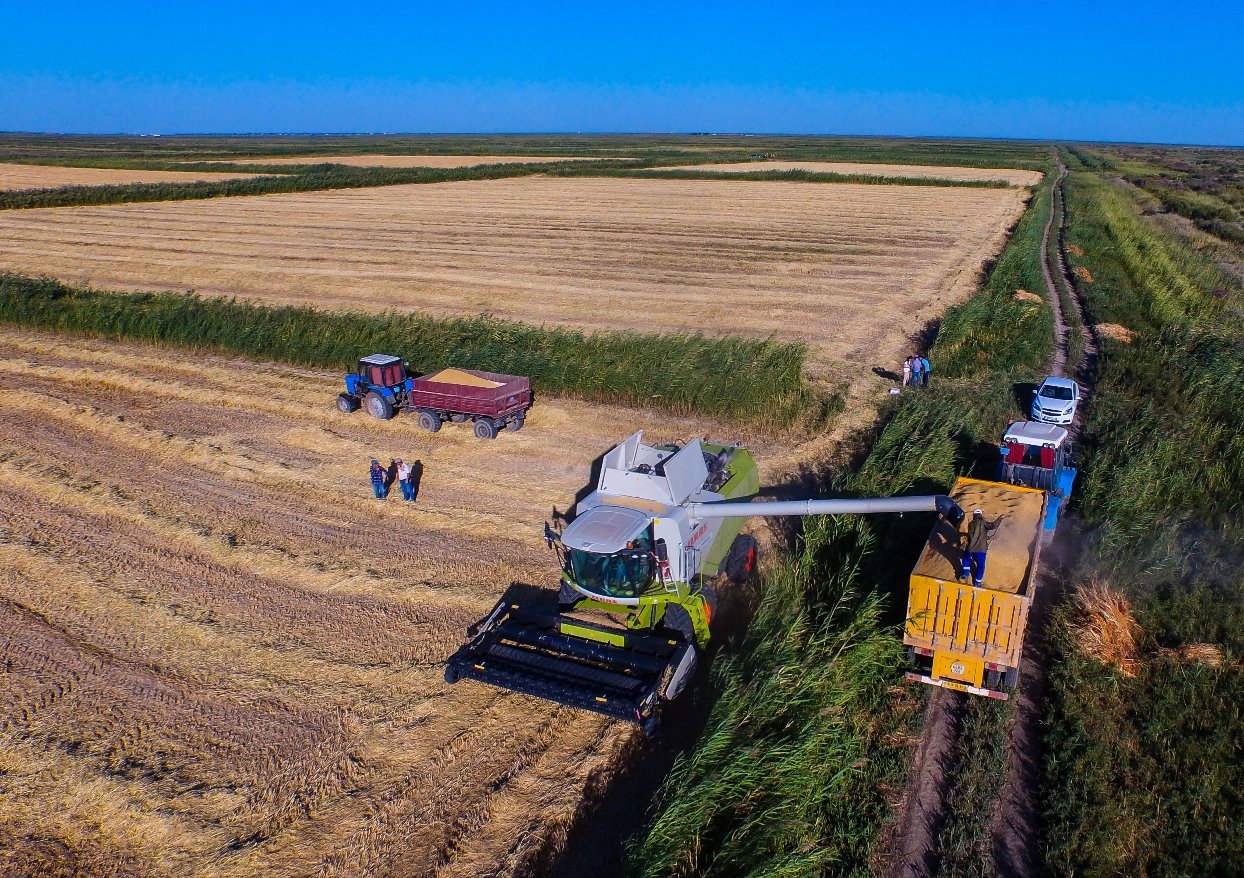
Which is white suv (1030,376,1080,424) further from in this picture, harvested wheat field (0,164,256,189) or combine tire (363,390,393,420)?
harvested wheat field (0,164,256,189)

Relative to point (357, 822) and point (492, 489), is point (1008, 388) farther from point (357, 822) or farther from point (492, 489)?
point (357, 822)

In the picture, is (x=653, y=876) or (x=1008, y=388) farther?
(x=1008, y=388)

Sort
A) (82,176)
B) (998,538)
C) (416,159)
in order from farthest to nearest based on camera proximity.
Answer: (416,159)
(82,176)
(998,538)

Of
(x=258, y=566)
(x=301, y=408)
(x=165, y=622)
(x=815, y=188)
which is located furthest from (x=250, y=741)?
(x=815, y=188)

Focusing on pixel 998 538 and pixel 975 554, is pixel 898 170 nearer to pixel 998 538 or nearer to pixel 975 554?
pixel 998 538

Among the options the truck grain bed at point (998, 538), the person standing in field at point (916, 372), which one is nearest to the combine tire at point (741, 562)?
the truck grain bed at point (998, 538)

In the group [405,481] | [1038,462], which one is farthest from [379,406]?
[1038,462]
